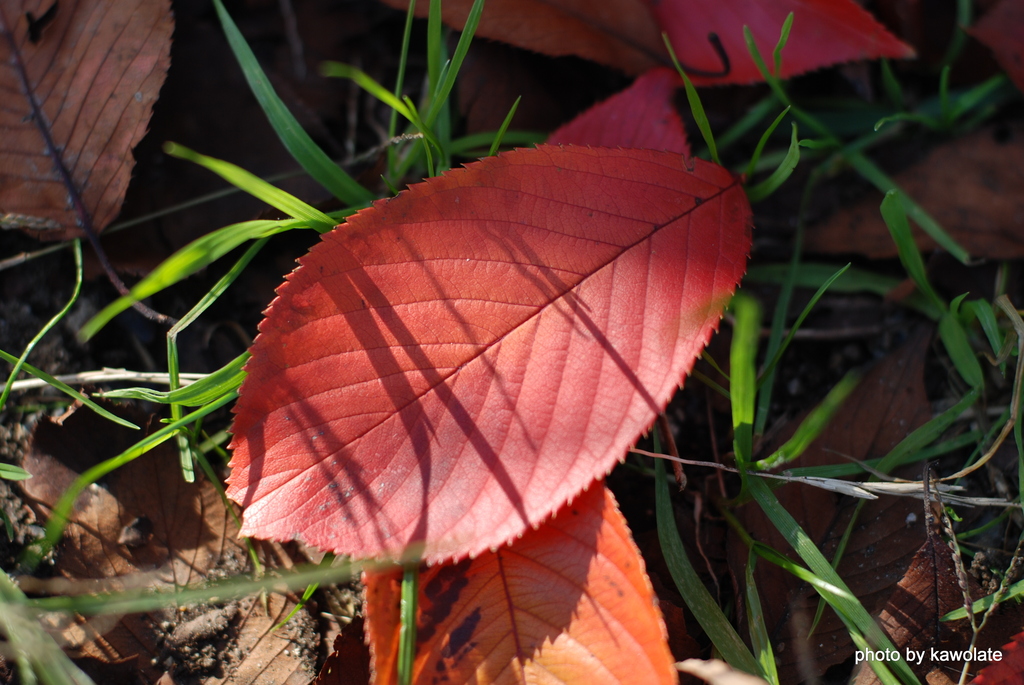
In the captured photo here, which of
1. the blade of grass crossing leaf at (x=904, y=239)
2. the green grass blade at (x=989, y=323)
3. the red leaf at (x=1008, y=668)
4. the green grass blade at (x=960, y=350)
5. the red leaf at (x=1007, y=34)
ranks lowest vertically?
the red leaf at (x=1008, y=668)

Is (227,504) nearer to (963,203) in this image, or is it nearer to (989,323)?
(989,323)

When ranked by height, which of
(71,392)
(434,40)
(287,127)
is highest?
(434,40)

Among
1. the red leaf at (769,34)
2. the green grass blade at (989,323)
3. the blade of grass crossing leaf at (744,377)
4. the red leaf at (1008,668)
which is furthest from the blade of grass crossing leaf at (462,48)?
the red leaf at (1008,668)

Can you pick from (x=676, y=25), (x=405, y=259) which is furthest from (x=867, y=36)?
(x=405, y=259)

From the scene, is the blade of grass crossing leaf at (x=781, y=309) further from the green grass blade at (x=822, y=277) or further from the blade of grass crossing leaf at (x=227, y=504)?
the blade of grass crossing leaf at (x=227, y=504)

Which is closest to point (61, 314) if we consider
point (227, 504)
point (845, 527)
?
point (227, 504)

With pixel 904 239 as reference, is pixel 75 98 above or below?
above
